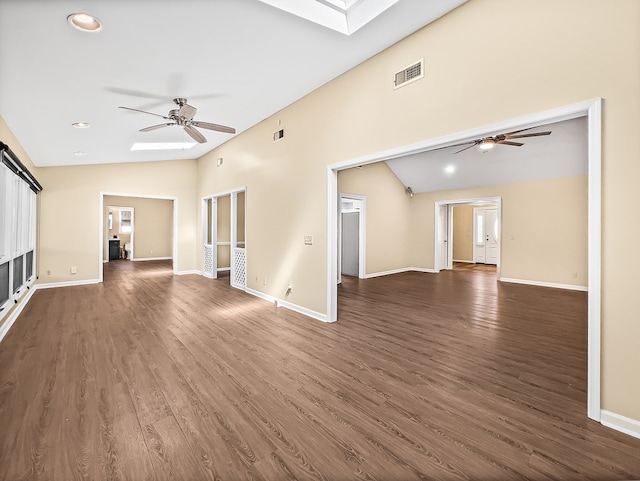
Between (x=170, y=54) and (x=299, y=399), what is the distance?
333 centimetres

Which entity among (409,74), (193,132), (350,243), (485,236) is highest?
(409,74)

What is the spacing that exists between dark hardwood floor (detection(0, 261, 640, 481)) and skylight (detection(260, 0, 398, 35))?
313 centimetres

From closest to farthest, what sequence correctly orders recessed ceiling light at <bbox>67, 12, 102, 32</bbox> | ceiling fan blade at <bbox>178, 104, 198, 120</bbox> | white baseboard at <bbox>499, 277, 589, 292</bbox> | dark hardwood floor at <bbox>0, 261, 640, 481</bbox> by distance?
dark hardwood floor at <bbox>0, 261, 640, 481</bbox>
recessed ceiling light at <bbox>67, 12, 102, 32</bbox>
ceiling fan blade at <bbox>178, 104, 198, 120</bbox>
white baseboard at <bbox>499, 277, 589, 292</bbox>

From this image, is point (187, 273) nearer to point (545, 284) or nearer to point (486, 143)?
point (486, 143)

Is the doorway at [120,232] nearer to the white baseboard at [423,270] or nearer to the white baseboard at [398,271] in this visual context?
the white baseboard at [398,271]

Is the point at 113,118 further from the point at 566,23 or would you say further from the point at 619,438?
the point at 619,438

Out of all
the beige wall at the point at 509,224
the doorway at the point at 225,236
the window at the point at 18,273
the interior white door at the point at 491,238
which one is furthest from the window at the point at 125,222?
the interior white door at the point at 491,238

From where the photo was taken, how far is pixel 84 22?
7.43 feet

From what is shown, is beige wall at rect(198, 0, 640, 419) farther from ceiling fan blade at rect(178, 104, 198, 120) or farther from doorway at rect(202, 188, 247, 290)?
doorway at rect(202, 188, 247, 290)

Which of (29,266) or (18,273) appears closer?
(18,273)

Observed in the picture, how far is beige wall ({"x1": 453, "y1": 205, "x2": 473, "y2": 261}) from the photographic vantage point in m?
11.8

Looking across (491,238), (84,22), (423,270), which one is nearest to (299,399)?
(84,22)

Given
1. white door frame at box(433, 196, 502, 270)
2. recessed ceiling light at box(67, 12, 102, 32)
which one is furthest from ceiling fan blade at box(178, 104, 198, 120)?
white door frame at box(433, 196, 502, 270)

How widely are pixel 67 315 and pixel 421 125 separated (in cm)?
543
